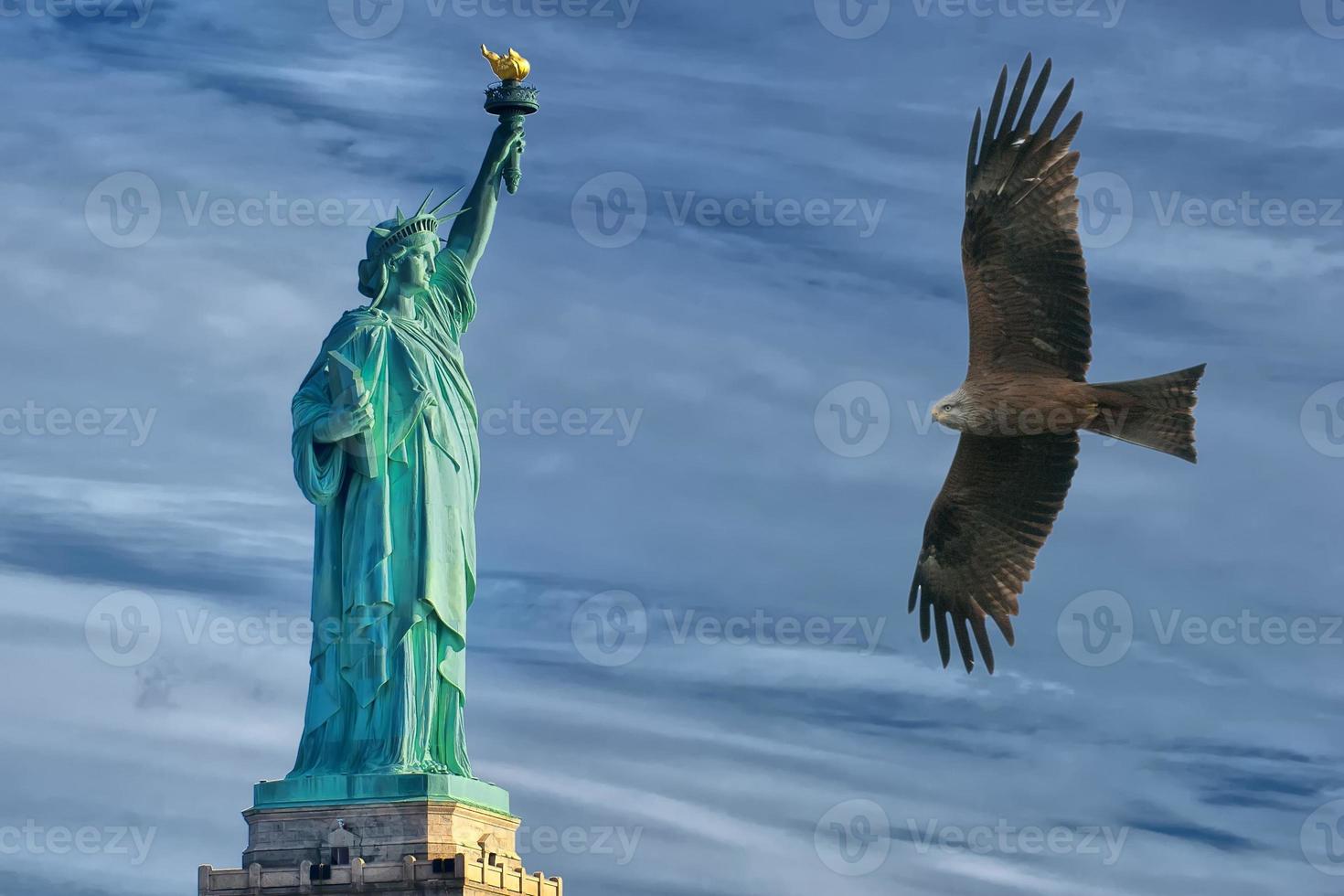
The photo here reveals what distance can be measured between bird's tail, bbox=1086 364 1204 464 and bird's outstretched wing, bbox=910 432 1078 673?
1326 millimetres

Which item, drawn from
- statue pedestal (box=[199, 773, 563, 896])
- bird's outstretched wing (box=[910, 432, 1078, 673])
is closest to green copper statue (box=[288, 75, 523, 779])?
statue pedestal (box=[199, 773, 563, 896])

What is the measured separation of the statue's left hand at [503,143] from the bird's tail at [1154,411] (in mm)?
17342

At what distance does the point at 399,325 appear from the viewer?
44.6m

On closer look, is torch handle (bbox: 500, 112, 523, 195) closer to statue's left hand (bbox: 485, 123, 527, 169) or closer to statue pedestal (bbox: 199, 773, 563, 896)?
statue's left hand (bbox: 485, 123, 527, 169)

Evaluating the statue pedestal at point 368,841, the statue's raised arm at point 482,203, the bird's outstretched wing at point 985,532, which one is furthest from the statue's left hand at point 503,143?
the bird's outstretched wing at point 985,532

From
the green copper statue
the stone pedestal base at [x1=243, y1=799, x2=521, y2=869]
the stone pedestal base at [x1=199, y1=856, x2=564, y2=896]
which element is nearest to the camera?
the stone pedestal base at [x1=199, y1=856, x2=564, y2=896]

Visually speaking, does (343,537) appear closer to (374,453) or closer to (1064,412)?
(374,453)

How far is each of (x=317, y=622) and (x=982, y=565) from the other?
14.0 meters

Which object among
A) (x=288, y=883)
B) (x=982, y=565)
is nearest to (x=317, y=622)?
(x=288, y=883)

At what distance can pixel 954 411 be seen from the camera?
31.3 m

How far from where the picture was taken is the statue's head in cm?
4478

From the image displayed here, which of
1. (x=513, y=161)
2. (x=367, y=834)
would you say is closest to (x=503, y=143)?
(x=513, y=161)

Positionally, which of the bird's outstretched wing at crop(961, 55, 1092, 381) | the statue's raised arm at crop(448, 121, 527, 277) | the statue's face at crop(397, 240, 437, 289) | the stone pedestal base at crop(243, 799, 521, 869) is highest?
the statue's raised arm at crop(448, 121, 527, 277)

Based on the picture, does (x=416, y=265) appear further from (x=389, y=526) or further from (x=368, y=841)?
(x=368, y=841)
